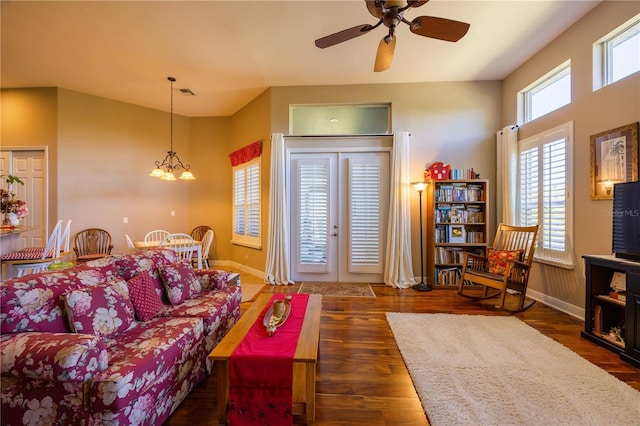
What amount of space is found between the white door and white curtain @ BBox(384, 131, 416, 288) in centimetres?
609

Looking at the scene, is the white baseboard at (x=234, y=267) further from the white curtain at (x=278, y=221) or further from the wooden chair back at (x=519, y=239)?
the wooden chair back at (x=519, y=239)

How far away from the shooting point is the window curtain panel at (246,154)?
4918 millimetres

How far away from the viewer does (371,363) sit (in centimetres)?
222

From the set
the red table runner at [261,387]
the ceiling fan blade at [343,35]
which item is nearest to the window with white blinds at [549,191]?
the ceiling fan blade at [343,35]

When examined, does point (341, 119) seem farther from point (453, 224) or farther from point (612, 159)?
point (612, 159)

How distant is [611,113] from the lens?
2.77 m

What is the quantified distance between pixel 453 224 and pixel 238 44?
4.14m

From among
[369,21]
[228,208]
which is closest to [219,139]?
[228,208]

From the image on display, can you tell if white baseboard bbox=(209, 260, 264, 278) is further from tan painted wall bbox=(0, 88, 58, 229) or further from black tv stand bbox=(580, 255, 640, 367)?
black tv stand bbox=(580, 255, 640, 367)

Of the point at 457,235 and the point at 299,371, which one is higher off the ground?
the point at 457,235

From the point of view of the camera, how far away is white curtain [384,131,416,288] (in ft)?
14.4

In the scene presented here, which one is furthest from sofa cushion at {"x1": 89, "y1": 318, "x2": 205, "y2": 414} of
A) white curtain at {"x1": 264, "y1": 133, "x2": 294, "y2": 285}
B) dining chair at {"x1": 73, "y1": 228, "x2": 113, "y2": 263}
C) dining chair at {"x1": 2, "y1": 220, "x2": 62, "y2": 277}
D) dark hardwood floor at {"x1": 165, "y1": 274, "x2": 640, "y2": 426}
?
dining chair at {"x1": 73, "y1": 228, "x2": 113, "y2": 263}

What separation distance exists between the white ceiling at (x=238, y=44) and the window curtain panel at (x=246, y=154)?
0.99 metres

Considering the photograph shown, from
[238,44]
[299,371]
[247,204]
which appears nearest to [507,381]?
[299,371]
